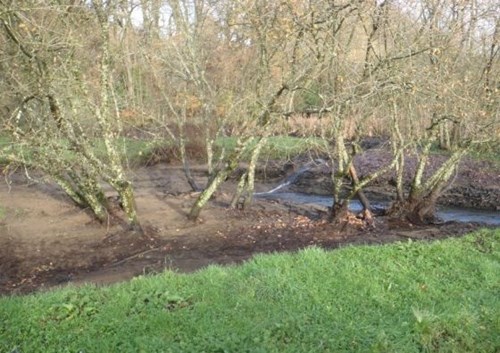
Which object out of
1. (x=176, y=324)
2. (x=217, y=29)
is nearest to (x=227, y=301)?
(x=176, y=324)

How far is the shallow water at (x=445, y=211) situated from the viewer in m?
14.1

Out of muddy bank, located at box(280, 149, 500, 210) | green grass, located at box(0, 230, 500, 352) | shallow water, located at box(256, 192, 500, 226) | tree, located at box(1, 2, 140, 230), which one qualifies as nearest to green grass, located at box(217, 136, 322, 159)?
muddy bank, located at box(280, 149, 500, 210)

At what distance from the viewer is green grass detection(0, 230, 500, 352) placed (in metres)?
5.22

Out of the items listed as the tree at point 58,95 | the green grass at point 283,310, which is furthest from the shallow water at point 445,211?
the tree at point 58,95

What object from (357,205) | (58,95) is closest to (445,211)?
(357,205)

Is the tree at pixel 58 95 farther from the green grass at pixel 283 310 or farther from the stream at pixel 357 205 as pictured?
the stream at pixel 357 205

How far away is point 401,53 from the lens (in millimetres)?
9906

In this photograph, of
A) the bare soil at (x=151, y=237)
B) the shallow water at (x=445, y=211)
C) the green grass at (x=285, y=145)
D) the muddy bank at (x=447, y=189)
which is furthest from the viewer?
the muddy bank at (x=447, y=189)

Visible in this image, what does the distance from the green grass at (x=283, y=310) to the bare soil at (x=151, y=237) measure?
1816mm

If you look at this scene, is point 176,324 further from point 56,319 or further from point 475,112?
point 475,112

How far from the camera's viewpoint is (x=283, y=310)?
19.7ft

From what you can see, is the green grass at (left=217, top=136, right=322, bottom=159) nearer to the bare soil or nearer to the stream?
the stream

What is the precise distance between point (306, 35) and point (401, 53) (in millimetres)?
1755

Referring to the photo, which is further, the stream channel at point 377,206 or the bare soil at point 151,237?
the stream channel at point 377,206
